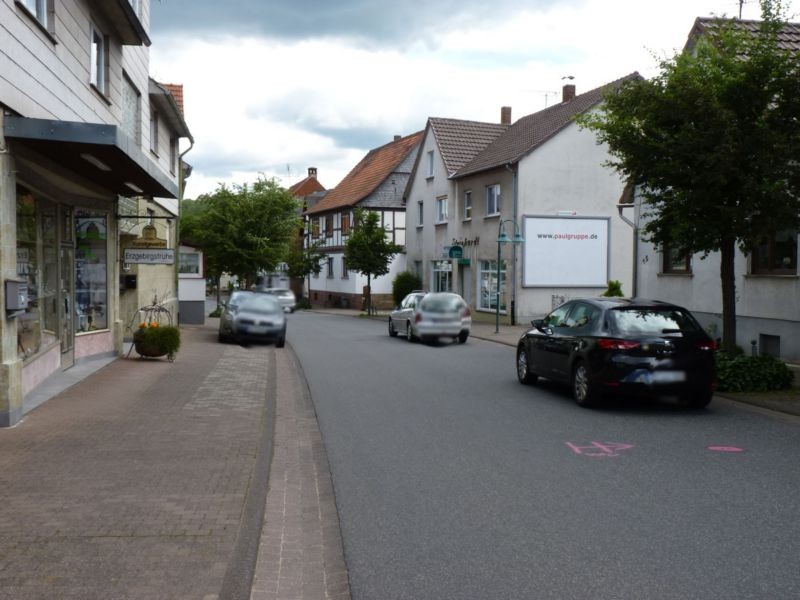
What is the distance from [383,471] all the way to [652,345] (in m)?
5.20

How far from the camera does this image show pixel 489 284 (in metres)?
36.9

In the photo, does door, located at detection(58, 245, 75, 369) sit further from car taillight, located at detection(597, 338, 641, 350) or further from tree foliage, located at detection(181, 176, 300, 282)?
tree foliage, located at detection(181, 176, 300, 282)

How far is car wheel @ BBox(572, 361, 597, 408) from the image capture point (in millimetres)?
12047

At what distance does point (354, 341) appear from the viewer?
24359mm

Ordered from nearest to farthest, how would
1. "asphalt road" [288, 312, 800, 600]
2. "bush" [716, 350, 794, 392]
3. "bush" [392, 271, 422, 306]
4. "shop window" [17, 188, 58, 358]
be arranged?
"asphalt road" [288, 312, 800, 600], "shop window" [17, 188, 58, 358], "bush" [716, 350, 794, 392], "bush" [392, 271, 422, 306]

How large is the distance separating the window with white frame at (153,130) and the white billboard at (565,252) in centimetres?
1614

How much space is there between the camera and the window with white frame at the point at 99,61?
1478cm

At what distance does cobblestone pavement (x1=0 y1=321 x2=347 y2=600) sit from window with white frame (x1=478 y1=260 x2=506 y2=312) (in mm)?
25147

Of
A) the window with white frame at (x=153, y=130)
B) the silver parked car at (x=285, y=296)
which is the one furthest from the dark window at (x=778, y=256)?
the silver parked car at (x=285, y=296)

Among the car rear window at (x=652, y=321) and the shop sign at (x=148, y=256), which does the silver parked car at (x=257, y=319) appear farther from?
the car rear window at (x=652, y=321)

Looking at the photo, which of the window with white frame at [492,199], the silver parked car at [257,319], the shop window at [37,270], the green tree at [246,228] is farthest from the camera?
the window with white frame at [492,199]

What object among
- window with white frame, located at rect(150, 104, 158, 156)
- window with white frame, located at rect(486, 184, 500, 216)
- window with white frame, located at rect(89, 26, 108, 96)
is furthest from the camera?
window with white frame, located at rect(486, 184, 500, 216)

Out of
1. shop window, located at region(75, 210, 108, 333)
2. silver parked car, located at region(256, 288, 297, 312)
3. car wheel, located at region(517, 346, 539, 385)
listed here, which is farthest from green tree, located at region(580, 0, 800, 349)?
silver parked car, located at region(256, 288, 297, 312)

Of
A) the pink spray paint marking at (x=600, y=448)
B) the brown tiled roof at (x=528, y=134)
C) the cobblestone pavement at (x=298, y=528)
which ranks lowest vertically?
the pink spray paint marking at (x=600, y=448)
